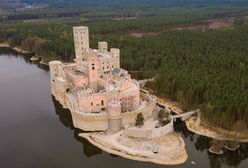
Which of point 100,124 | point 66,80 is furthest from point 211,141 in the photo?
point 66,80

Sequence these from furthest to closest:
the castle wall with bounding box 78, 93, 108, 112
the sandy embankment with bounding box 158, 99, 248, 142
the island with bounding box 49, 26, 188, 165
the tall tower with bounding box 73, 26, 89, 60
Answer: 1. the tall tower with bounding box 73, 26, 89, 60
2. the castle wall with bounding box 78, 93, 108, 112
3. the sandy embankment with bounding box 158, 99, 248, 142
4. the island with bounding box 49, 26, 188, 165

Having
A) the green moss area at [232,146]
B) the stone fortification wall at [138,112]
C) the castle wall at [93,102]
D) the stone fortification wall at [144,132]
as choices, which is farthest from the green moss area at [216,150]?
the castle wall at [93,102]

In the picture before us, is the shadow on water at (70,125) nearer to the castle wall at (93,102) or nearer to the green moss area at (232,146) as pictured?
the castle wall at (93,102)

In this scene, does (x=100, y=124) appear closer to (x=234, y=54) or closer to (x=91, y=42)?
(x=234, y=54)

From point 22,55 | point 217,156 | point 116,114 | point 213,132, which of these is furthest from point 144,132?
point 22,55

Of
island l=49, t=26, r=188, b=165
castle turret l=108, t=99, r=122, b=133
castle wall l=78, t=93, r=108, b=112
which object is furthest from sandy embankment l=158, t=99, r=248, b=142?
castle wall l=78, t=93, r=108, b=112

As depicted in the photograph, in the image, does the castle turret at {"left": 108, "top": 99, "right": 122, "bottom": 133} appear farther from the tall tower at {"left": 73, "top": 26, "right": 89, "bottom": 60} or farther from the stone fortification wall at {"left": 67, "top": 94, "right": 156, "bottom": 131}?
the tall tower at {"left": 73, "top": 26, "right": 89, "bottom": 60}
